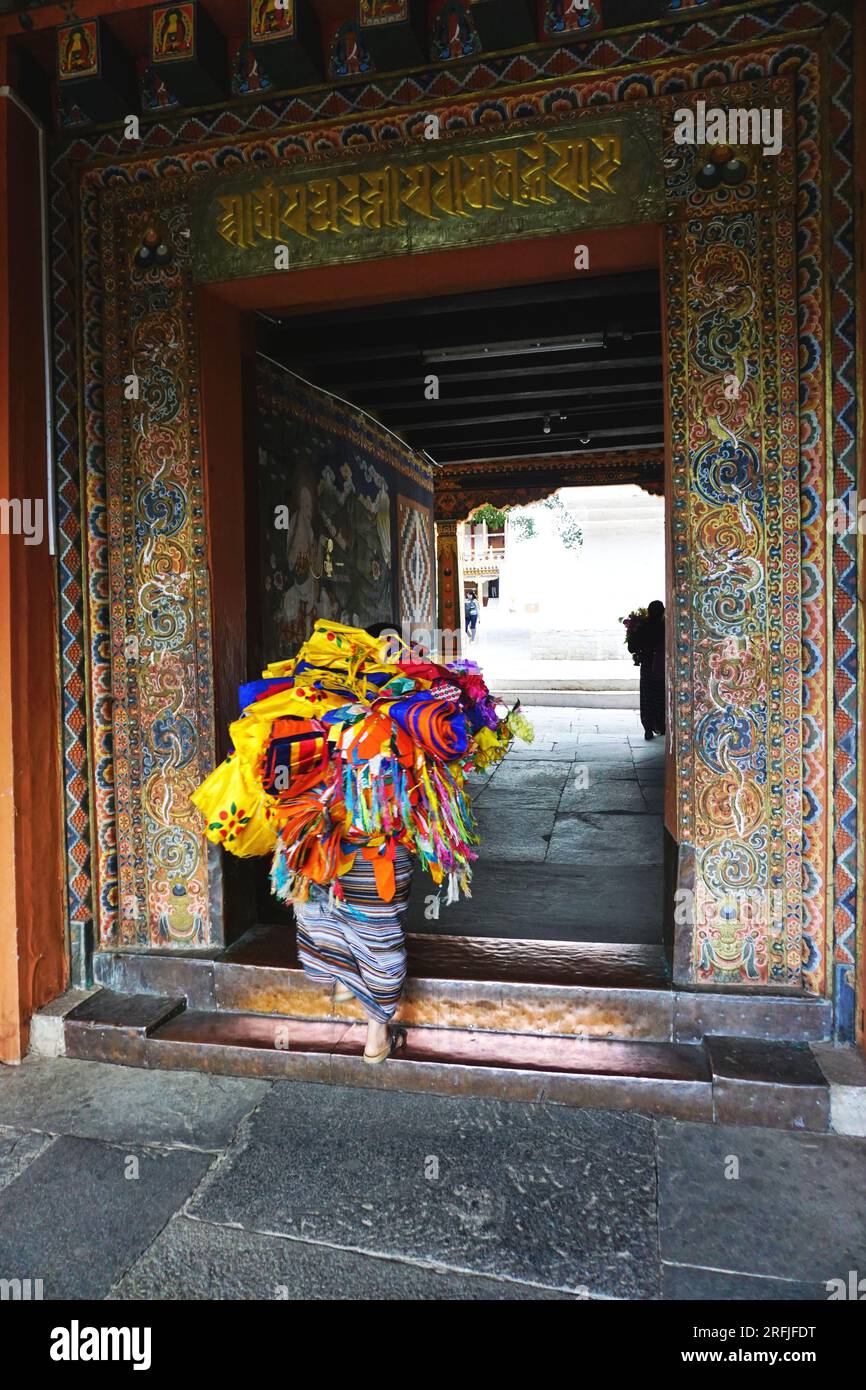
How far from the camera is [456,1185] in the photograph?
2.26 m

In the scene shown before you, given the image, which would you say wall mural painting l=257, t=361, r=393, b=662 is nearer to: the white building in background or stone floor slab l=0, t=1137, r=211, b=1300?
stone floor slab l=0, t=1137, r=211, b=1300

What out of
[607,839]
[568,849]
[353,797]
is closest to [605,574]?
[607,839]

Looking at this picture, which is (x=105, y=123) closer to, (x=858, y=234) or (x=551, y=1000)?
(x=858, y=234)

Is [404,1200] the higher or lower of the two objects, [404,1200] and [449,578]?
the lower

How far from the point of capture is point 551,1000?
2898 millimetres

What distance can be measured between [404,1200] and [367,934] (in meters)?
0.81

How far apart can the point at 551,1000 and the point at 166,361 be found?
2846 millimetres

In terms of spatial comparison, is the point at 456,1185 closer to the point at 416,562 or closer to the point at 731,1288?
the point at 731,1288

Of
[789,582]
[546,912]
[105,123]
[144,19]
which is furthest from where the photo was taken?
[546,912]

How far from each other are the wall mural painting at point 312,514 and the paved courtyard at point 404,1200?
268 centimetres

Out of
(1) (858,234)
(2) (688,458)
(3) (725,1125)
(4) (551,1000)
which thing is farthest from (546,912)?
(1) (858,234)

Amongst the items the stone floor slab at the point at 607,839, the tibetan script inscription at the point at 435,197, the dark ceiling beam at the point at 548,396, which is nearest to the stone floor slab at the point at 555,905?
the stone floor slab at the point at 607,839
